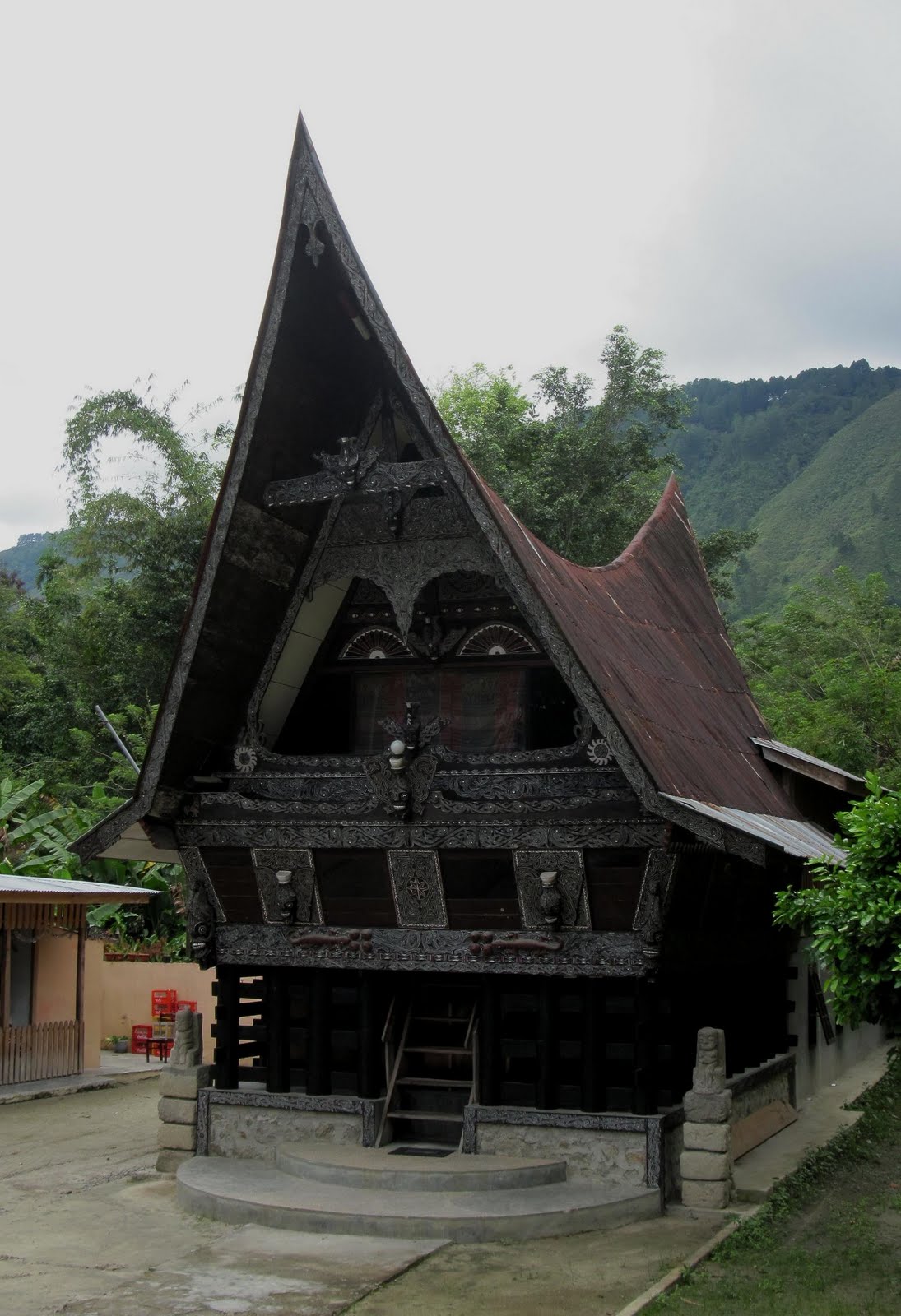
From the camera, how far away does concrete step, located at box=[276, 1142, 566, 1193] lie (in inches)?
382

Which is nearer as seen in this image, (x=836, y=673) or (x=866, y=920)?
(x=866, y=920)

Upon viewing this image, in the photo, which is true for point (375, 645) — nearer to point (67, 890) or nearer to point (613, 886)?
point (613, 886)

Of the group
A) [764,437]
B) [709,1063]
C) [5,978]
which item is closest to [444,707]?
[709,1063]

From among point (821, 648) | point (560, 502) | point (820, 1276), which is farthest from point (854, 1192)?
point (821, 648)

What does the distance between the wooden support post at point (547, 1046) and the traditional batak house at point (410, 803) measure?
23mm

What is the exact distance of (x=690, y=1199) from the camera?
9852 mm

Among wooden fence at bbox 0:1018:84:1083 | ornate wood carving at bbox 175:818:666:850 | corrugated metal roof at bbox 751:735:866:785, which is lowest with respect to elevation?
wooden fence at bbox 0:1018:84:1083

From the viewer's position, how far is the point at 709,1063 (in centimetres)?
1015

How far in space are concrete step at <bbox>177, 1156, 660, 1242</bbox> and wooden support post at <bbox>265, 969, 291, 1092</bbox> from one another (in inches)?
46.3

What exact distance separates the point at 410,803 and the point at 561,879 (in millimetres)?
1285

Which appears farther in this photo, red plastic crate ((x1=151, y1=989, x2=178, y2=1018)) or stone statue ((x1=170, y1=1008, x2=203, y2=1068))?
red plastic crate ((x1=151, y1=989, x2=178, y2=1018))

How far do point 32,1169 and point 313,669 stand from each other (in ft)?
16.5

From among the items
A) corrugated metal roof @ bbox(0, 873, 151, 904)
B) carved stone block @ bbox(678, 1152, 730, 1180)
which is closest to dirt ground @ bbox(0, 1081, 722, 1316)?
carved stone block @ bbox(678, 1152, 730, 1180)

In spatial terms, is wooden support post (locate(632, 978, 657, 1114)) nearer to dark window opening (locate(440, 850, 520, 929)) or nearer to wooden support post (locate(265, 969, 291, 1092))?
dark window opening (locate(440, 850, 520, 929))
